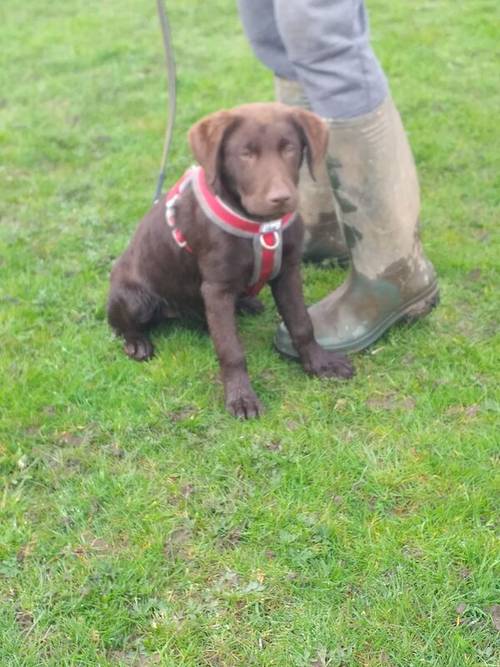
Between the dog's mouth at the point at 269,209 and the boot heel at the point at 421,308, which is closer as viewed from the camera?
the dog's mouth at the point at 269,209

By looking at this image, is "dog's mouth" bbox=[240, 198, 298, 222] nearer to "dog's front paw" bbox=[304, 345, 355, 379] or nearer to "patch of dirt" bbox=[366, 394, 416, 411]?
"dog's front paw" bbox=[304, 345, 355, 379]

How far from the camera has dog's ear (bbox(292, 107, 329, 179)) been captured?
311 cm

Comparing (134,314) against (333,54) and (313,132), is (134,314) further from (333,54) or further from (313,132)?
(333,54)

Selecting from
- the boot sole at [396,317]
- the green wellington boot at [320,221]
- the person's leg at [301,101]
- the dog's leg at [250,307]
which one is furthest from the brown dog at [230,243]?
the green wellington boot at [320,221]

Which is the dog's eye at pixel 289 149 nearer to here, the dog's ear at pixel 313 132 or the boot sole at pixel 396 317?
the dog's ear at pixel 313 132

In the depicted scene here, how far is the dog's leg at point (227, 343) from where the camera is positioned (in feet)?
10.9

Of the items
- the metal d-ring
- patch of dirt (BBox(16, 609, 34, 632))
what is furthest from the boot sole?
patch of dirt (BBox(16, 609, 34, 632))

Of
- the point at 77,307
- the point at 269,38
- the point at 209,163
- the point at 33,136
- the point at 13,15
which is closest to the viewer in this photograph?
the point at 209,163

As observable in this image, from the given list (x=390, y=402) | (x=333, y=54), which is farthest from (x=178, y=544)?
(x=333, y=54)

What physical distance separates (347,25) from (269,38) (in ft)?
2.37

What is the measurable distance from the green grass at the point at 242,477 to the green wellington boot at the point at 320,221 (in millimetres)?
111

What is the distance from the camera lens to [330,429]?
10.5ft

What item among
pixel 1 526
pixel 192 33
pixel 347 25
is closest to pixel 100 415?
pixel 1 526

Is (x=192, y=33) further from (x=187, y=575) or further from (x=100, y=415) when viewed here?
(x=187, y=575)
